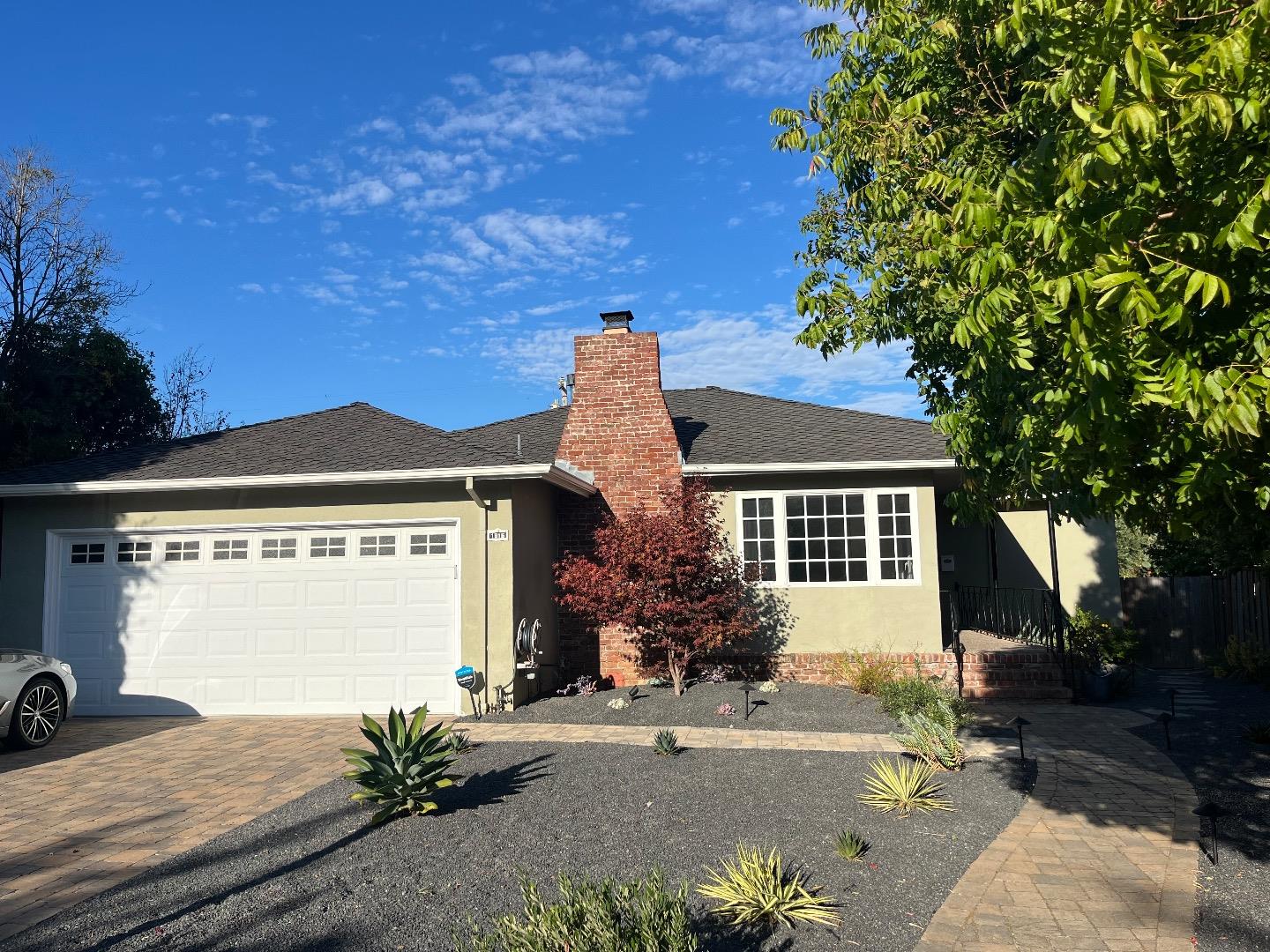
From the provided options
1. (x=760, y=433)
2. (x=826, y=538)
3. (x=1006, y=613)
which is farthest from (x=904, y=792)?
(x=1006, y=613)

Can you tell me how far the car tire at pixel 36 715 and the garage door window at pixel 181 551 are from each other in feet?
7.92

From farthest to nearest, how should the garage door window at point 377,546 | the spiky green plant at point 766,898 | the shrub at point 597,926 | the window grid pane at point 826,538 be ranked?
the window grid pane at point 826,538 < the garage door window at point 377,546 < the spiky green plant at point 766,898 < the shrub at point 597,926

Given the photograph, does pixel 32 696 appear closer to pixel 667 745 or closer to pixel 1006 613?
pixel 667 745

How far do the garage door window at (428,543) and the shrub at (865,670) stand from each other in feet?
19.2

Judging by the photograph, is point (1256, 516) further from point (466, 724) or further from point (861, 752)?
point (466, 724)

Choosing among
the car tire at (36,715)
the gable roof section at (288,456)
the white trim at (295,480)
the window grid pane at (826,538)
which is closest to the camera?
the car tire at (36,715)

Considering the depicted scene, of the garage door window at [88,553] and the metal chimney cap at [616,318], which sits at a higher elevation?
the metal chimney cap at [616,318]

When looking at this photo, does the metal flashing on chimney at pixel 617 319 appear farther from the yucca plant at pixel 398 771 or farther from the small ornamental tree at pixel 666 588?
the yucca plant at pixel 398 771

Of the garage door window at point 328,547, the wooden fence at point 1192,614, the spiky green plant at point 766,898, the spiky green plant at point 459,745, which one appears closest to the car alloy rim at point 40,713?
the garage door window at point 328,547

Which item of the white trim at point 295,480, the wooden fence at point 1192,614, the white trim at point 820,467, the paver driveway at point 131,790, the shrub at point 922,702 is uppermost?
the white trim at point 820,467

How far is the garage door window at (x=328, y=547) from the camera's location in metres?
11.8

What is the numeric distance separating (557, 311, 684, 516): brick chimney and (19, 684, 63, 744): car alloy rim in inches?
288

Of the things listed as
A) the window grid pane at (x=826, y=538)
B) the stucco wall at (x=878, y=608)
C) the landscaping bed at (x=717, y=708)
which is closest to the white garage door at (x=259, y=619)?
the landscaping bed at (x=717, y=708)

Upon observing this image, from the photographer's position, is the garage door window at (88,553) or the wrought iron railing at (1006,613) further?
the wrought iron railing at (1006,613)
